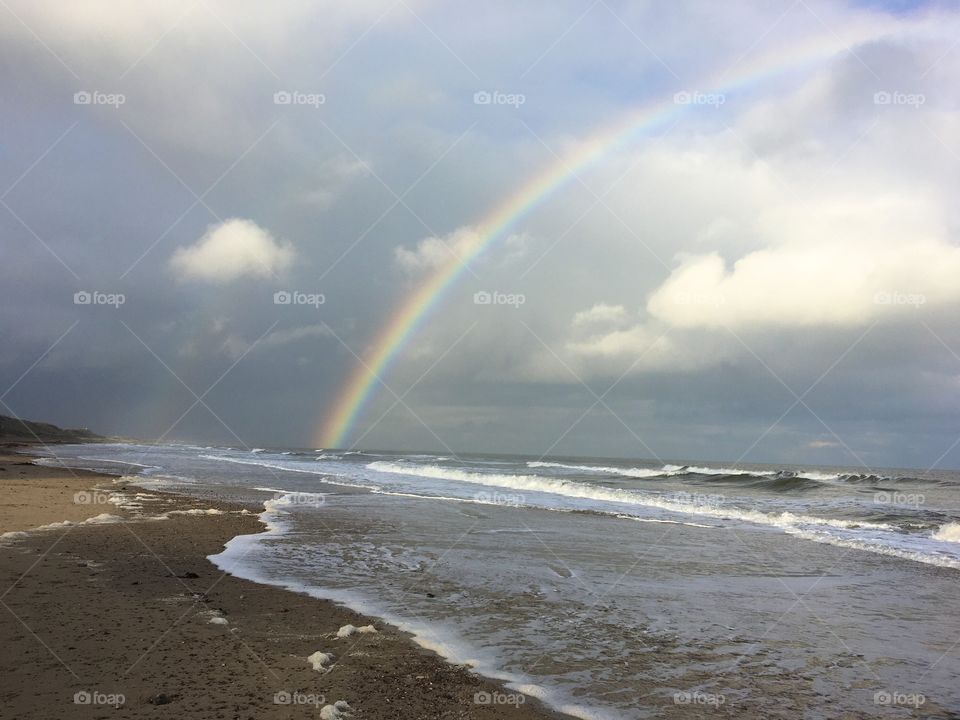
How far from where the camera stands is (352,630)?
6.84 metres

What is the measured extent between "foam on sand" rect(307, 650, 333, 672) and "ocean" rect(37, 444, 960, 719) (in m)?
1.20

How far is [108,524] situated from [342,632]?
9.49 metres

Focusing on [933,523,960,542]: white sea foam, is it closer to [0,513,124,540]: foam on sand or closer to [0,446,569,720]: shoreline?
[0,446,569,720]: shoreline

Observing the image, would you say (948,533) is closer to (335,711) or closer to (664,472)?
(335,711)

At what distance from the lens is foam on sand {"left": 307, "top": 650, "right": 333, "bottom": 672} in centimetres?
567

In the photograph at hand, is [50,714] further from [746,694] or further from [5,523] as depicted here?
[5,523]

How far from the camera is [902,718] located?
541 cm

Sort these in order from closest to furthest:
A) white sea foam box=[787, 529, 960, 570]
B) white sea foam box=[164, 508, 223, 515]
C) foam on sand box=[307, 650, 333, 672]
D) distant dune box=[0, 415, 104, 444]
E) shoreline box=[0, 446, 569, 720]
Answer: shoreline box=[0, 446, 569, 720] < foam on sand box=[307, 650, 333, 672] < white sea foam box=[787, 529, 960, 570] < white sea foam box=[164, 508, 223, 515] < distant dune box=[0, 415, 104, 444]

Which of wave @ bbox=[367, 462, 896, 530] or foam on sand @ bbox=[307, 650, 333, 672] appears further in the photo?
wave @ bbox=[367, 462, 896, 530]

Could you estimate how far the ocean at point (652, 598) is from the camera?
19.5ft

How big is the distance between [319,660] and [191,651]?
1.25 m

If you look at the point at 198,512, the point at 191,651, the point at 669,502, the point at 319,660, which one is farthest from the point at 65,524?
the point at 669,502

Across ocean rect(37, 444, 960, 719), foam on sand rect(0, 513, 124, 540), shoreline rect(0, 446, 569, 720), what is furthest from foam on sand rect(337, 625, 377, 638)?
foam on sand rect(0, 513, 124, 540)

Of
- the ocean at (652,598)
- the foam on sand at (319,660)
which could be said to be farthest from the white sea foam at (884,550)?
the foam on sand at (319,660)
